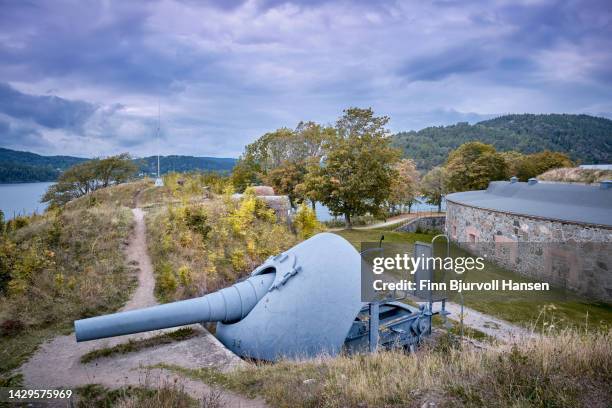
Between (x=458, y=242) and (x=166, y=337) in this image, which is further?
(x=458, y=242)

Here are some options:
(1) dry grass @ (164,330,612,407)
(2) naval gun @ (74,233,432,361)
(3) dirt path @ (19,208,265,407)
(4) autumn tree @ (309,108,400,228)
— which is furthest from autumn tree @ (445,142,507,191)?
(3) dirt path @ (19,208,265,407)

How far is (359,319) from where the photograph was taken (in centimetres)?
747

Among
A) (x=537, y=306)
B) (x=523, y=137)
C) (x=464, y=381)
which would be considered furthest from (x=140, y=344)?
(x=523, y=137)

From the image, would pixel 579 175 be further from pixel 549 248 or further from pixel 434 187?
pixel 549 248

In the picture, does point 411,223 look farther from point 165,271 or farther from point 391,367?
point 391,367

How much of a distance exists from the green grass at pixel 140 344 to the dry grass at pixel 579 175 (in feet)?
92.2

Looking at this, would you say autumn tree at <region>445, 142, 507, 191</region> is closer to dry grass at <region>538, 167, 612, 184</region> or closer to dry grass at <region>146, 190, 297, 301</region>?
dry grass at <region>538, 167, 612, 184</region>

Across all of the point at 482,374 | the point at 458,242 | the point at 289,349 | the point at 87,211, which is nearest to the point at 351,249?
the point at 289,349

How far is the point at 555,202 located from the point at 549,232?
3.28m

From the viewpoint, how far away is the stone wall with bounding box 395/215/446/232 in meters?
31.1

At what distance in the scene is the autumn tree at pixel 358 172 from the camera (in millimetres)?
22922

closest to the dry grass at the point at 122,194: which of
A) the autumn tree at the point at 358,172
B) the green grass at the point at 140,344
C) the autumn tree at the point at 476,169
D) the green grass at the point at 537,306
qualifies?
the autumn tree at the point at 358,172

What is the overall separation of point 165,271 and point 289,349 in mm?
5346

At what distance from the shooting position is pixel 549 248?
14.0 meters
